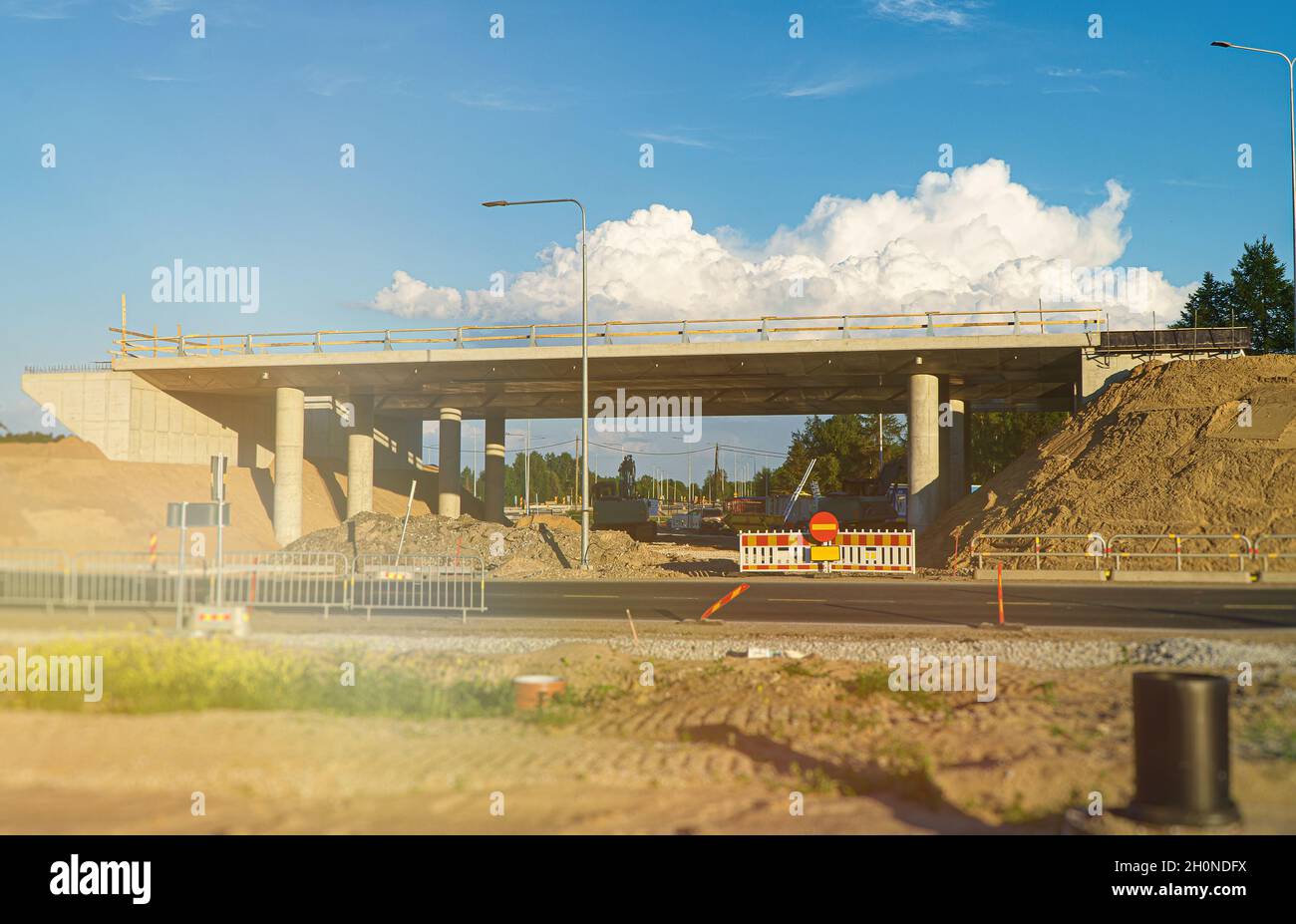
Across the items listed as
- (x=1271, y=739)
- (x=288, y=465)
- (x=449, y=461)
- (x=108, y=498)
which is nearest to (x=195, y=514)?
(x=1271, y=739)

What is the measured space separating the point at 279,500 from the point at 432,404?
37.7 ft

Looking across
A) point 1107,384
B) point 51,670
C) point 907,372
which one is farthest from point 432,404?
point 51,670

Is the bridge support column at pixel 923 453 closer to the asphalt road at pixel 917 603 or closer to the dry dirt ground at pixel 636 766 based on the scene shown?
the asphalt road at pixel 917 603

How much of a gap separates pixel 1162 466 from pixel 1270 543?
4.35 m

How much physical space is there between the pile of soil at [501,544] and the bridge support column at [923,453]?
31.6 feet

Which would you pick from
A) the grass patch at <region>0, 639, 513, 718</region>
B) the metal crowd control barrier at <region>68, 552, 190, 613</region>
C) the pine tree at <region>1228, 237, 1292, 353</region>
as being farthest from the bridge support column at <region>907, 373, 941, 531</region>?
the pine tree at <region>1228, 237, 1292, 353</region>

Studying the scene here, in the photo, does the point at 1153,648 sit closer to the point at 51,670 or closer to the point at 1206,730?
the point at 1206,730

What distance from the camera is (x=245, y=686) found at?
36.2 feet

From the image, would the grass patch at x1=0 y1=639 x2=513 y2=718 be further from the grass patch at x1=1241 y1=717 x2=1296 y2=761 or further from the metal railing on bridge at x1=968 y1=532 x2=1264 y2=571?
the metal railing on bridge at x1=968 y1=532 x2=1264 y2=571

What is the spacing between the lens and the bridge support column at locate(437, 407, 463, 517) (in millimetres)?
51719

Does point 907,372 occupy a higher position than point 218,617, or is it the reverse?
point 907,372

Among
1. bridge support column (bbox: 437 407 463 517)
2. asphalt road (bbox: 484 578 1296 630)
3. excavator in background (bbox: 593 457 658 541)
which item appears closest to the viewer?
asphalt road (bbox: 484 578 1296 630)

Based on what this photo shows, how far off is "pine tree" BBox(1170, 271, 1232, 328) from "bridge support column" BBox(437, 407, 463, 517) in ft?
174
